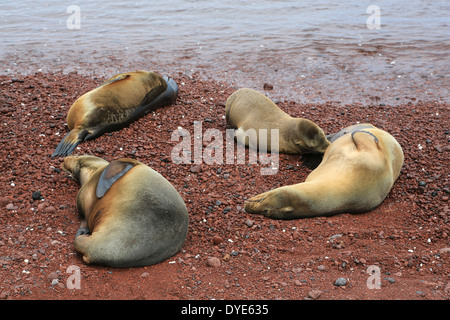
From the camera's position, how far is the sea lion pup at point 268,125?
554cm

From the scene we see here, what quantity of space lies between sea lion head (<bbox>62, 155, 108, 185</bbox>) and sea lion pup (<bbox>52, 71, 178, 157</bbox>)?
0.41m

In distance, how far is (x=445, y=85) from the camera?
26.6 ft

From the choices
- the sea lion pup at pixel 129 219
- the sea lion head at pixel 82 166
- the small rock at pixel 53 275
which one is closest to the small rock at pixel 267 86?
the sea lion head at pixel 82 166

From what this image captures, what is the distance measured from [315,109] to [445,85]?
260 centimetres

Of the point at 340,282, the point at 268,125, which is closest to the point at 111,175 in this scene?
the point at 340,282

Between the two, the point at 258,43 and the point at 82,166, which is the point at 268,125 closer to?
the point at 82,166

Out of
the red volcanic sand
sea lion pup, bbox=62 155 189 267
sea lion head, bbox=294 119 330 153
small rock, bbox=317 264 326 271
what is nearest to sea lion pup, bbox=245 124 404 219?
the red volcanic sand

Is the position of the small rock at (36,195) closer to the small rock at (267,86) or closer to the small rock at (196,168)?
the small rock at (196,168)

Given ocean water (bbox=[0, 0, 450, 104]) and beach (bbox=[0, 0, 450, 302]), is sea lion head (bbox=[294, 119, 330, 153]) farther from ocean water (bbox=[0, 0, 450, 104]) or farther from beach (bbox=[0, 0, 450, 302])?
ocean water (bbox=[0, 0, 450, 104])

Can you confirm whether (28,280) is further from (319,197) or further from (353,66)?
(353,66)

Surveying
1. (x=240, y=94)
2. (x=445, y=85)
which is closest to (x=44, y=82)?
(x=240, y=94)

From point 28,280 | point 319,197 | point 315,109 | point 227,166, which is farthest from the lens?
point 315,109

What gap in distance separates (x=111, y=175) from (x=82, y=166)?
2.78 ft

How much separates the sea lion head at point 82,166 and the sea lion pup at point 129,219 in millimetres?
525
